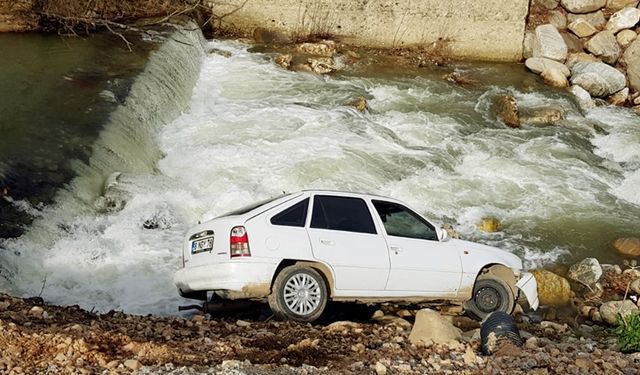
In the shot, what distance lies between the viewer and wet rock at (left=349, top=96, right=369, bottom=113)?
1895 cm

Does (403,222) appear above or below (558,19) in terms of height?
below

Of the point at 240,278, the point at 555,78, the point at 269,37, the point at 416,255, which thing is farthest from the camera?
the point at 269,37

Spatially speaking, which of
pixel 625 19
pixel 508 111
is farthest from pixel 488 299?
pixel 625 19

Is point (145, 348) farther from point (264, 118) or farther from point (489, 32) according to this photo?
point (489, 32)

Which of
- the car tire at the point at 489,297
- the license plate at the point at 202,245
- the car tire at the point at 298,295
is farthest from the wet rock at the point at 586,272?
the license plate at the point at 202,245

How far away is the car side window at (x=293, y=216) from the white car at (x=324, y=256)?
1 cm

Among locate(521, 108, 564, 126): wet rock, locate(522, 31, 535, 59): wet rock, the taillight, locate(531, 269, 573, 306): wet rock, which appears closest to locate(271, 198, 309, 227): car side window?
the taillight

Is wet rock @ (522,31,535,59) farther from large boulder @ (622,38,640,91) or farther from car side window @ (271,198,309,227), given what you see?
car side window @ (271,198,309,227)

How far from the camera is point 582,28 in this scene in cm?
2541

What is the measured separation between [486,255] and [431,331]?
2487mm

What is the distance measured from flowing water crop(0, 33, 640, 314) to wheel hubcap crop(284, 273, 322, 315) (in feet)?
7.19

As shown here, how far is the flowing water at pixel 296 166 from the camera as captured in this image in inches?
418

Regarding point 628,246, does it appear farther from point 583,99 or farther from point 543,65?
point 543,65

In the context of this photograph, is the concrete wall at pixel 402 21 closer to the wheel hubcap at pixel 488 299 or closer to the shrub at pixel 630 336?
the wheel hubcap at pixel 488 299
